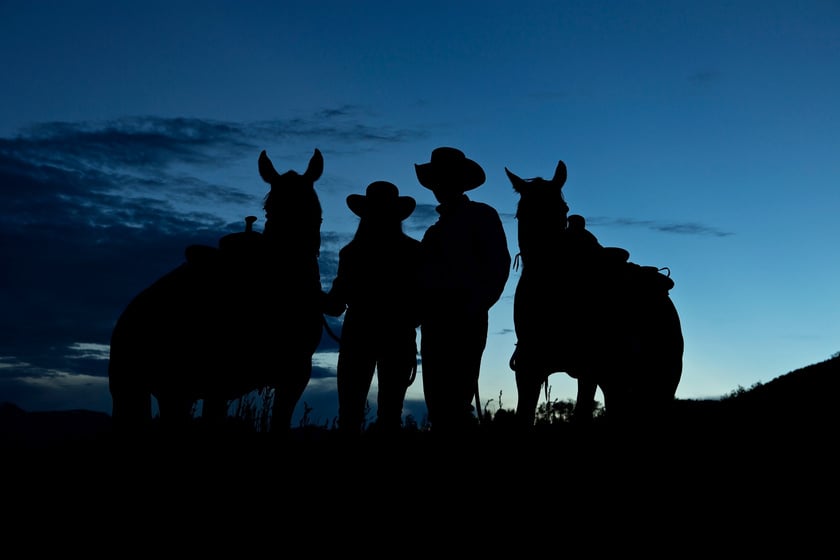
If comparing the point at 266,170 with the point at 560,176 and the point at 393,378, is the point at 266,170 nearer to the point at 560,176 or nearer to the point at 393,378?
the point at 393,378

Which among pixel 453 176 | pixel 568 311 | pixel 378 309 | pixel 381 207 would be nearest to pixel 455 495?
pixel 378 309

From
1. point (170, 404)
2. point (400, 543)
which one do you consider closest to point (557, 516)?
point (400, 543)

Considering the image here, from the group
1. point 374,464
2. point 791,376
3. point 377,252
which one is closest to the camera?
point 374,464

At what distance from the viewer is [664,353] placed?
39.1 ft

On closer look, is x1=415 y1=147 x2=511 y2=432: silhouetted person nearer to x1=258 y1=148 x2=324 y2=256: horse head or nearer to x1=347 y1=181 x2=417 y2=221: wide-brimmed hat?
x1=347 y1=181 x2=417 y2=221: wide-brimmed hat

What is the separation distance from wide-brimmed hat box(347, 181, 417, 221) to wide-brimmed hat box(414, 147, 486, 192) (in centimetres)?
46

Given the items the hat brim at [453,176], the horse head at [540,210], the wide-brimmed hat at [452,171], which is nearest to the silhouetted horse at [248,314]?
the hat brim at [453,176]

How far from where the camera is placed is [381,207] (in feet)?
25.1

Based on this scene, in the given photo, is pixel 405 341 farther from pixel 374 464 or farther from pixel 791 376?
pixel 791 376

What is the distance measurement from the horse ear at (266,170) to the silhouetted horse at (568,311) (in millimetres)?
2526

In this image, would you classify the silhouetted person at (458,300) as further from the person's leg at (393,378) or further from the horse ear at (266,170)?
the horse ear at (266,170)

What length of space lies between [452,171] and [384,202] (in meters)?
0.78

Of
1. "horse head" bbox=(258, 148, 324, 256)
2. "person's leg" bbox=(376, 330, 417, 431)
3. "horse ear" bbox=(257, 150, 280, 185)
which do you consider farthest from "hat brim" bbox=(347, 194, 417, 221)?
"person's leg" bbox=(376, 330, 417, 431)

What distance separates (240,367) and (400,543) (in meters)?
3.65
